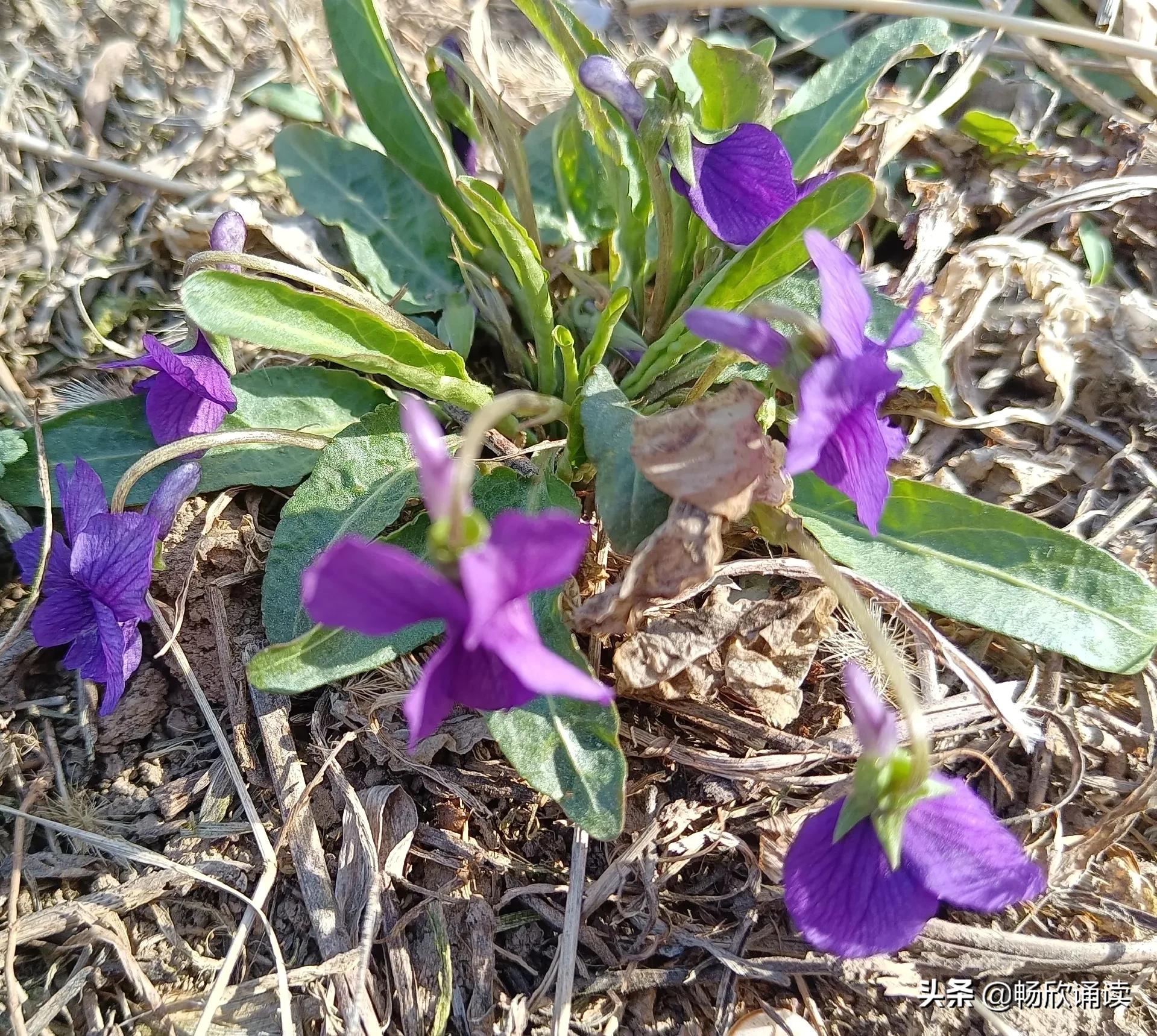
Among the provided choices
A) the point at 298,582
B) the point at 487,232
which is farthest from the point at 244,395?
the point at 487,232

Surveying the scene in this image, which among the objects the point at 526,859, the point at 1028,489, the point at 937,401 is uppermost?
the point at 937,401

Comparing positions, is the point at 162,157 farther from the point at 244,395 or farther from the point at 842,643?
Result: the point at 842,643

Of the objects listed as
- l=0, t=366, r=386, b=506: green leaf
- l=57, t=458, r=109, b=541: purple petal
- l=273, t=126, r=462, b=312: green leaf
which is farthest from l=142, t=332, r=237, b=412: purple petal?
l=273, t=126, r=462, b=312: green leaf

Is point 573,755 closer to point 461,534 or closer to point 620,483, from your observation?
point 620,483

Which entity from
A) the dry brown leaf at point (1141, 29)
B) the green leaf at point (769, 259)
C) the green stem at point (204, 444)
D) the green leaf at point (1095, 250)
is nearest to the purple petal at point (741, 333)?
the green leaf at point (769, 259)

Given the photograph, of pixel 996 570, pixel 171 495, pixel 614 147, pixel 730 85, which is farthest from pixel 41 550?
pixel 996 570

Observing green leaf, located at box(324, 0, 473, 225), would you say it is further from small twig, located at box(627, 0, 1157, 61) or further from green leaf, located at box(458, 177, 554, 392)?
small twig, located at box(627, 0, 1157, 61)

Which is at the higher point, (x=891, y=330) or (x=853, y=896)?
(x=891, y=330)
